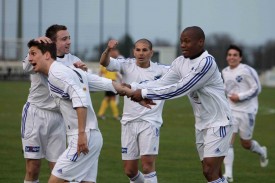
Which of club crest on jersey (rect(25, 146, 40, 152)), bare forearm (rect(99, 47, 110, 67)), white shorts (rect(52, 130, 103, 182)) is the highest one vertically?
bare forearm (rect(99, 47, 110, 67))

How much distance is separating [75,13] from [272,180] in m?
47.8

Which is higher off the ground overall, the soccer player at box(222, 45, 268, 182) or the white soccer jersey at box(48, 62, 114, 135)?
the white soccer jersey at box(48, 62, 114, 135)

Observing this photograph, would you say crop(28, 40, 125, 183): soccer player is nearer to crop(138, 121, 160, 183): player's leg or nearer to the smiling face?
the smiling face

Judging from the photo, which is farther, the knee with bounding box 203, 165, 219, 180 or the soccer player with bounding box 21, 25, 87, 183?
the soccer player with bounding box 21, 25, 87, 183

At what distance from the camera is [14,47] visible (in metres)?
58.1

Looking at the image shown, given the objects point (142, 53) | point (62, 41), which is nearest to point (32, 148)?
point (62, 41)

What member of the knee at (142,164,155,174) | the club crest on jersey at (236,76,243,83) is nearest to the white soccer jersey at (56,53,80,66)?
the knee at (142,164,155,174)

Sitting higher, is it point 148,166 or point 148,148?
point 148,148

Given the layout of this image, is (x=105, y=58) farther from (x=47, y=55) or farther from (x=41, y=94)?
(x=47, y=55)

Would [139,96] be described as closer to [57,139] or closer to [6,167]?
[57,139]

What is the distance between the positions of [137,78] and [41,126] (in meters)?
1.97

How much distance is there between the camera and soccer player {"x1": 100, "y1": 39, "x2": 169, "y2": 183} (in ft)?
35.9

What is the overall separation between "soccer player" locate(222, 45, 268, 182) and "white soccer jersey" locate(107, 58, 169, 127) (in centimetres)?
323

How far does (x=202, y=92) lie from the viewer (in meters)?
9.39
